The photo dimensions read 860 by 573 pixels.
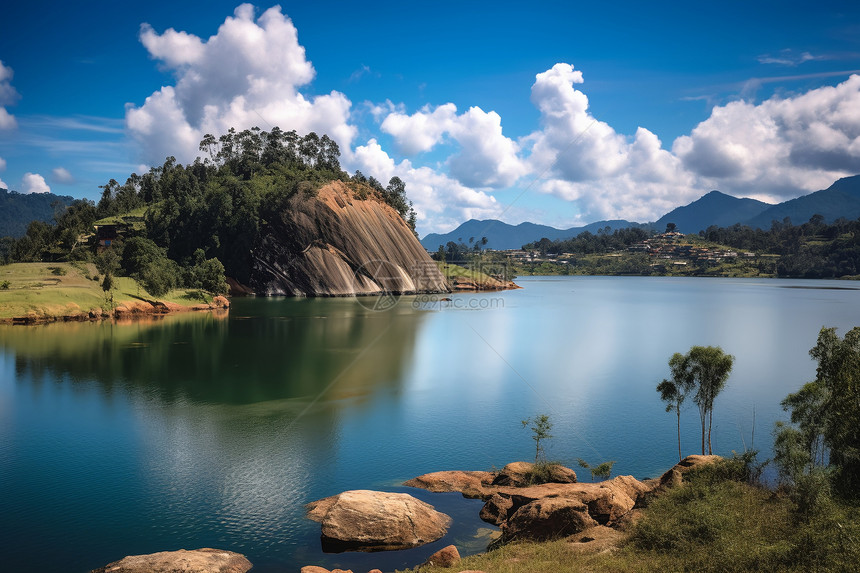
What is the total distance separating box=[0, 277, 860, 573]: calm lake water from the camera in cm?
1535

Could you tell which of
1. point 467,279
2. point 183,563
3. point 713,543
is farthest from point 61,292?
point 467,279

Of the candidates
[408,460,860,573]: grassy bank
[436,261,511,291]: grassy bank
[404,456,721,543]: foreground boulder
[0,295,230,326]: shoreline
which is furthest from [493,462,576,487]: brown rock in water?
[436,261,511,291]: grassy bank

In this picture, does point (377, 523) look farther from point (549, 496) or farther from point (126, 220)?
point (126, 220)

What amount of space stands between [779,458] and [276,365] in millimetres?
30373

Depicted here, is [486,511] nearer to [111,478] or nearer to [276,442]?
[276,442]

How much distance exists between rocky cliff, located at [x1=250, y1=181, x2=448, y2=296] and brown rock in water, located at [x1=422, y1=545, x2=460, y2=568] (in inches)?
3434

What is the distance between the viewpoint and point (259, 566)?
13430 mm

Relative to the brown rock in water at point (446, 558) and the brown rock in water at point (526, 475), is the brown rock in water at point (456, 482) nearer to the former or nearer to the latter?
the brown rock in water at point (526, 475)

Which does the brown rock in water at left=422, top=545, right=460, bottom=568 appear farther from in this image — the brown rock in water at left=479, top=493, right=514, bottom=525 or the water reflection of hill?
the water reflection of hill

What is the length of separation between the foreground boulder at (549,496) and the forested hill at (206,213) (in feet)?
213

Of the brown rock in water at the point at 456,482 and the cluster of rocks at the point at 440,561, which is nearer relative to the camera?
the cluster of rocks at the point at 440,561

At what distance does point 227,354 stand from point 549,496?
108 feet

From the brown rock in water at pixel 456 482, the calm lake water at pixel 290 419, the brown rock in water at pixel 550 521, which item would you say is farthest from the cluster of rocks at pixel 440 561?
the brown rock in water at pixel 456 482

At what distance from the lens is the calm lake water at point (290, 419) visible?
15352 millimetres
